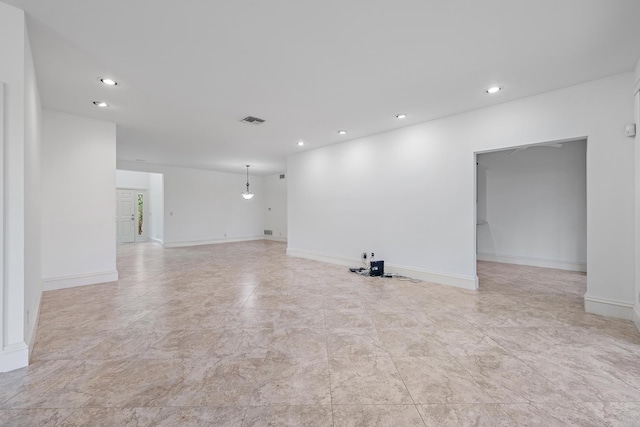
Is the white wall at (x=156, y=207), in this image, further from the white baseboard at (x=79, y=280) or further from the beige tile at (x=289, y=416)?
the beige tile at (x=289, y=416)

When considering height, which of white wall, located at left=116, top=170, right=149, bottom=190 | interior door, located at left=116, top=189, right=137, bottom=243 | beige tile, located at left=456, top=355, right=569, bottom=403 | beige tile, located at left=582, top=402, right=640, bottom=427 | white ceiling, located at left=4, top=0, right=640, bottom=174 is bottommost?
beige tile, located at left=582, top=402, right=640, bottom=427

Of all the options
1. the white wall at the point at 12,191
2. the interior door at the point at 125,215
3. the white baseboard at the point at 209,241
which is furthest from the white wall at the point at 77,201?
the interior door at the point at 125,215

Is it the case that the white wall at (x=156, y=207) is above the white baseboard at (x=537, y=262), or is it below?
above

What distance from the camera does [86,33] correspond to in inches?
91.0

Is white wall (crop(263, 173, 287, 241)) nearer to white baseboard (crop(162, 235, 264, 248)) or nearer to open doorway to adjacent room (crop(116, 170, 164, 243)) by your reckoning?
white baseboard (crop(162, 235, 264, 248))

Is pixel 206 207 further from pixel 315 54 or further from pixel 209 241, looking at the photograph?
pixel 315 54

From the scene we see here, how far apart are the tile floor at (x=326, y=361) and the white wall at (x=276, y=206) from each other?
21.8 ft

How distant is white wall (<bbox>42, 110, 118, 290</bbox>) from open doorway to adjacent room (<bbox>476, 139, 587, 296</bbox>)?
266 inches

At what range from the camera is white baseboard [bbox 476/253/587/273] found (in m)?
5.21

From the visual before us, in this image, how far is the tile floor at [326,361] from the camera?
1.63 metres

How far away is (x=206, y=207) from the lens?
9.84 metres

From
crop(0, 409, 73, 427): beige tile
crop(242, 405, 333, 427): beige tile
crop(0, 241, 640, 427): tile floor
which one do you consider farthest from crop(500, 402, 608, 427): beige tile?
crop(0, 409, 73, 427): beige tile

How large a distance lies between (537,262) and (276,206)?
8.36 metres

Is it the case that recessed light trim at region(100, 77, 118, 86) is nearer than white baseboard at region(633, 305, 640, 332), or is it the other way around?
white baseboard at region(633, 305, 640, 332)
